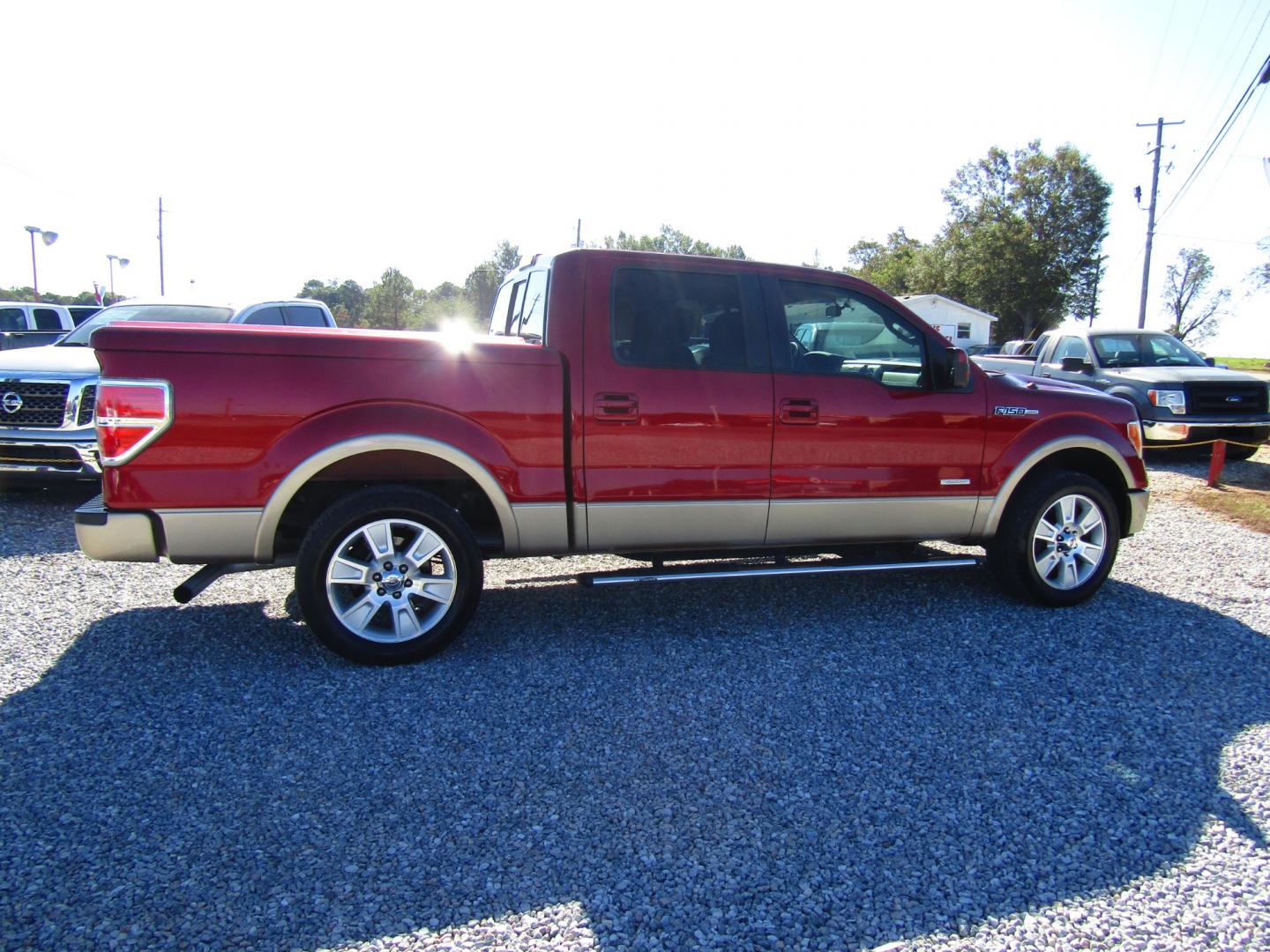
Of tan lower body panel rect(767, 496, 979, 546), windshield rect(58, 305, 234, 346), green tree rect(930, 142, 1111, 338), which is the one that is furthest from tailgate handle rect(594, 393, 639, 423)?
green tree rect(930, 142, 1111, 338)

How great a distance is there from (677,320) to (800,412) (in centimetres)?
Result: 83

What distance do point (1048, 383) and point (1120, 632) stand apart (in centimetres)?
158

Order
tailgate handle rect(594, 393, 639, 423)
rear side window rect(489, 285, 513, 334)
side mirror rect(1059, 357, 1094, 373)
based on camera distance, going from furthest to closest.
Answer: side mirror rect(1059, 357, 1094, 373), rear side window rect(489, 285, 513, 334), tailgate handle rect(594, 393, 639, 423)

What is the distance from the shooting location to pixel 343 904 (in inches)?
93.4

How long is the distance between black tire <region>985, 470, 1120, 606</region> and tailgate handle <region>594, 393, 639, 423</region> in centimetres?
247

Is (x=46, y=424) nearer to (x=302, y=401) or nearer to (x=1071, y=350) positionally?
(x=302, y=401)

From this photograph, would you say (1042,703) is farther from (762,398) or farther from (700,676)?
(762,398)

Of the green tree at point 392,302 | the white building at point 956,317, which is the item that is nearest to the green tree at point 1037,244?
the white building at point 956,317

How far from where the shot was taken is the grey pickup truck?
1079 centimetres

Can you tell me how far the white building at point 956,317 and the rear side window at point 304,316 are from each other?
41874mm

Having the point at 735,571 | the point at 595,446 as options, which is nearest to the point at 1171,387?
the point at 735,571

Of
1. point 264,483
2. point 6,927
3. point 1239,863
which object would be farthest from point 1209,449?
point 6,927

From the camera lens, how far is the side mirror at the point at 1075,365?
11266 mm

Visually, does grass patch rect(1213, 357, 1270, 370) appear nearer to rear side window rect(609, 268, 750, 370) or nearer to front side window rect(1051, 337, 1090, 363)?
front side window rect(1051, 337, 1090, 363)
